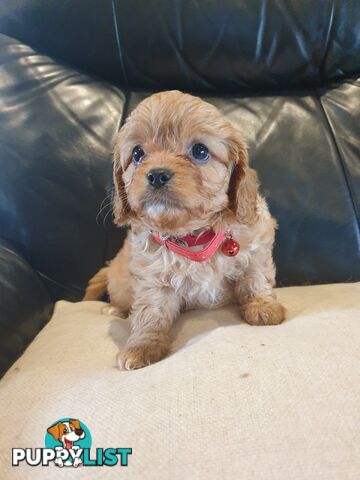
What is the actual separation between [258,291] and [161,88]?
3.66ft

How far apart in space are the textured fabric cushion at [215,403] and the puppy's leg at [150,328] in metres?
0.06

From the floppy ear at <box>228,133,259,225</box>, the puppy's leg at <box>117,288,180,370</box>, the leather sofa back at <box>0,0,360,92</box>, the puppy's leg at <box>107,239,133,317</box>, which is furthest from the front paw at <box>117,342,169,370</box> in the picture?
the leather sofa back at <box>0,0,360,92</box>

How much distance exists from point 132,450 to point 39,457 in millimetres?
226

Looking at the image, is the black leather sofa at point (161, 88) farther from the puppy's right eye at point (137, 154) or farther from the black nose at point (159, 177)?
the black nose at point (159, 177)

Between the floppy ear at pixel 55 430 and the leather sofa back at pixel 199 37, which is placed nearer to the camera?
the floppy ear at pixel 55 430

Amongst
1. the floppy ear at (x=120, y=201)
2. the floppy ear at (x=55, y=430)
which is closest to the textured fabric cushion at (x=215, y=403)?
the floppy ear at (x=55, y=430)

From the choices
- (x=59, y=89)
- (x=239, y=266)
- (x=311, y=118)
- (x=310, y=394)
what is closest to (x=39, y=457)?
(x=310, y=394)

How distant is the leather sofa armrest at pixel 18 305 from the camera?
1480 millimetres

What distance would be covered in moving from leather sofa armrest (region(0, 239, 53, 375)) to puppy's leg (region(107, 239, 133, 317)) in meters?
0.29

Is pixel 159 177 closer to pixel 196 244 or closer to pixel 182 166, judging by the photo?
pixel 182 166

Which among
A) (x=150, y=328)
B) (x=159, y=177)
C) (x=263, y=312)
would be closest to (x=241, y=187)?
(x=159, y=177)

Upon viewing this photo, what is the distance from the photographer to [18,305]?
1.61m

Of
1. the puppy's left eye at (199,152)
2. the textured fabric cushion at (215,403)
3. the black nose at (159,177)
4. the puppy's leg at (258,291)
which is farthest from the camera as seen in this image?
Result: the puppy's leg at (258,291)

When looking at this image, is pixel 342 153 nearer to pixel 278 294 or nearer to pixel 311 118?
pixel 311 118
